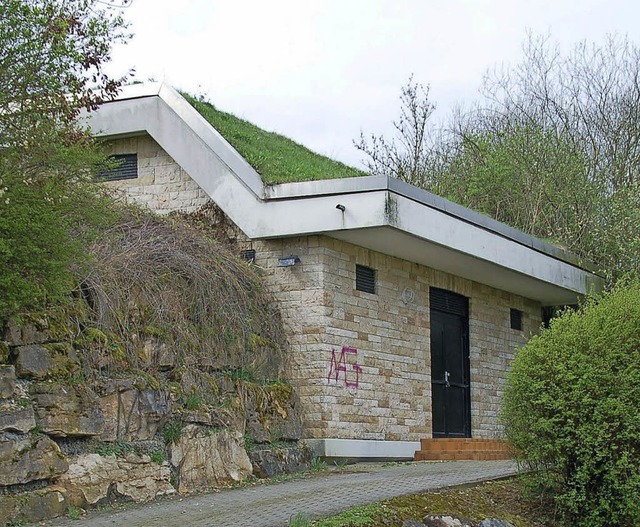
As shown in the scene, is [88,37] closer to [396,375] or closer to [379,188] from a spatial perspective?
[379,188]

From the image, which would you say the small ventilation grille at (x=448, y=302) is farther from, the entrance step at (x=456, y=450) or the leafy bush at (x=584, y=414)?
the leafy bush at (x=584, y=414)

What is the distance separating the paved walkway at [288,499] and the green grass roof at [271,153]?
16.0 ft

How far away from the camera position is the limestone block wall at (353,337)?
647 inches

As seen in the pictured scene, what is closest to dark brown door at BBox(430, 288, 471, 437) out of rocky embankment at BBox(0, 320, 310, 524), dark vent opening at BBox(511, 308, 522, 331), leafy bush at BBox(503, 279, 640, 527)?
dark vent opening at BBox(511, 308, 522, 331)

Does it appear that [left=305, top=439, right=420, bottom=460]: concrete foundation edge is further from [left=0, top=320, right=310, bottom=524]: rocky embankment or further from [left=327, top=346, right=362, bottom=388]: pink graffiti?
[left=0, top=320, right=310, bottom=524]: rocky embankment

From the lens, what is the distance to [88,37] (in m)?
12.0

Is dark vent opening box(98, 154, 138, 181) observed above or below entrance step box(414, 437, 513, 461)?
above

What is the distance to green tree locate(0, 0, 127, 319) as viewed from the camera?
11.2m

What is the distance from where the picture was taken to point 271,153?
1895 centimetres

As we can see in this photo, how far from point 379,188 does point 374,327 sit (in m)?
2.72

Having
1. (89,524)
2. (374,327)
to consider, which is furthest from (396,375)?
(89,524)

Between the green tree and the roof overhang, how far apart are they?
113 inches

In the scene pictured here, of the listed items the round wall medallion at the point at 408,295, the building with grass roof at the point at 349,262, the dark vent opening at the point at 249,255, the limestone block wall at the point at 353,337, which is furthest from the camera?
the round wall medallion at the point at 408,295

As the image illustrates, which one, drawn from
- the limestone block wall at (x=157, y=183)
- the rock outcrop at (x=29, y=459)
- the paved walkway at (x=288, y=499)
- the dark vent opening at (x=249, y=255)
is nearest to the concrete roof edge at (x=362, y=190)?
the dark vent opening at (x=249, y=255)
